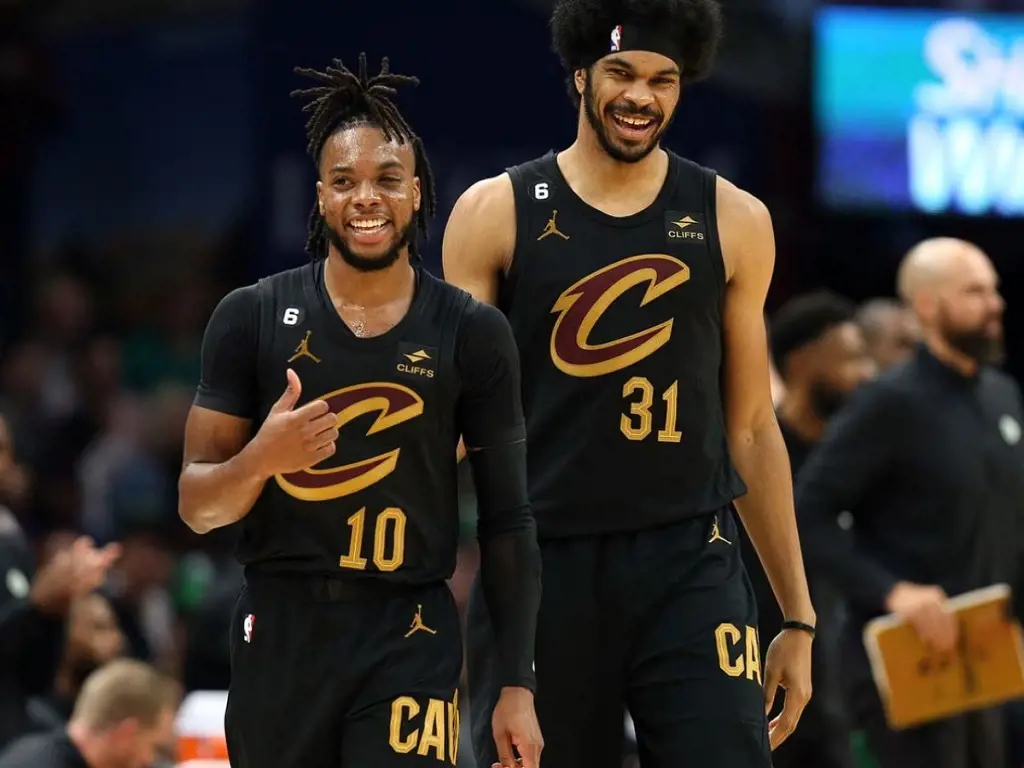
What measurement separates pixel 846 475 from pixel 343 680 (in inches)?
134

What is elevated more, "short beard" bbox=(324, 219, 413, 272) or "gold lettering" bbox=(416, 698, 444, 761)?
"short beard" bbox=(324, 219, 413, 272)

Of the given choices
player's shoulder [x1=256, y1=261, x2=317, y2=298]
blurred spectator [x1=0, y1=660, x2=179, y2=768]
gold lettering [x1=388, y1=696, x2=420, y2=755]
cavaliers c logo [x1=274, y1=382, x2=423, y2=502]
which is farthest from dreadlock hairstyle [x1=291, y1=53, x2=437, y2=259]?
blurred spectator [x1=0, y1=660, x2=179, y2=768]

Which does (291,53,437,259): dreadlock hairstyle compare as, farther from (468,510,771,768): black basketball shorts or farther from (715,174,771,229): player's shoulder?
(468,510,771,768): black basketball shorts

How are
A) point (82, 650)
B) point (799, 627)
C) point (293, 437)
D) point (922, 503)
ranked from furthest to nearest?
1. point (82, 650)
2. point (922, 503)
3. point (799, 627)
4. point (293, 437)

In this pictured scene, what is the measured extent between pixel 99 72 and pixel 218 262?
154cm

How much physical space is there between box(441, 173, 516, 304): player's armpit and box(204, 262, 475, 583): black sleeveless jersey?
17.5 inches

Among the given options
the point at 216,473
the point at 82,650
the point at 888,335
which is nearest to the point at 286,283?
the point at 216,473

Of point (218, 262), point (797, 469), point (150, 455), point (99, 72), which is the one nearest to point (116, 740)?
point (797, 469)

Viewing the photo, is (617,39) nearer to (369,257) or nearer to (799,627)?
(369,257)

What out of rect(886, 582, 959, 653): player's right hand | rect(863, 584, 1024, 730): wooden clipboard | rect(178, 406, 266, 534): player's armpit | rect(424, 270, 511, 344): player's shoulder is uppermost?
rect(424, 270, 511, 344): player's shoulder

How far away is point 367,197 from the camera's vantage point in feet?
14.7

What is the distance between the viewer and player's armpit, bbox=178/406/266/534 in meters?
4.27

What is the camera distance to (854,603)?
7695 millimetres

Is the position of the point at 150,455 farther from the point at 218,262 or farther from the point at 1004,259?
the point at 1004,259
